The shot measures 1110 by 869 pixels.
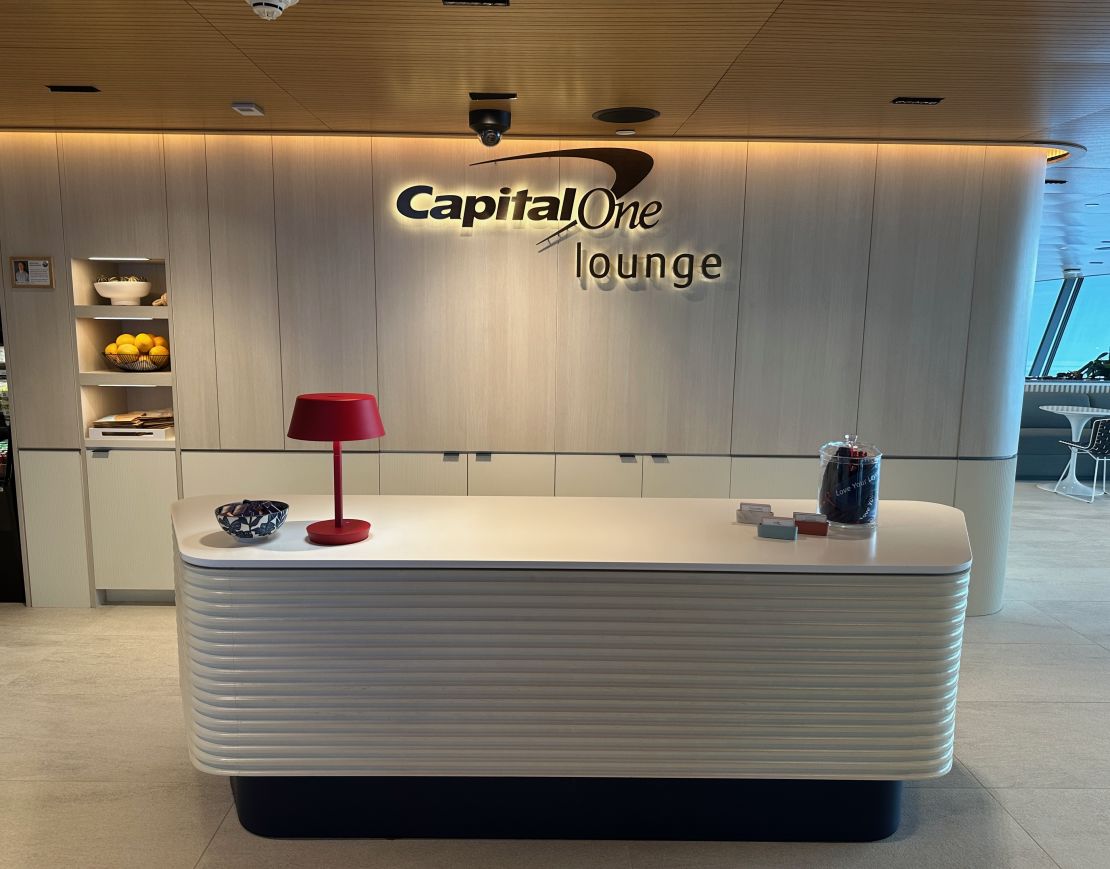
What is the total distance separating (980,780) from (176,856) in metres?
3.04

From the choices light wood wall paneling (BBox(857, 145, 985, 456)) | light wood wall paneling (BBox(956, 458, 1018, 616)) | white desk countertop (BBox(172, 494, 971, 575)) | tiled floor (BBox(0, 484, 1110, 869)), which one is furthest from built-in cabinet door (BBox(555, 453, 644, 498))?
tiled floor (BBox(0, 484, 1110, 869))

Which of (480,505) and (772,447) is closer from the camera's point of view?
(480,505)

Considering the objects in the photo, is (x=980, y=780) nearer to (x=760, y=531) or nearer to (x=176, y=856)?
(x=760, y=531)

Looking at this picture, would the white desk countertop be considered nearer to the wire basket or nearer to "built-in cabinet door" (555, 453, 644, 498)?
"built-in cabinet door" (555, 453, 644, 498)

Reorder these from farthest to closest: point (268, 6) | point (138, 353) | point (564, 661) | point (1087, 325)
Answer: point (1087, 325) → point (138, 353) → point (564, 661) → point (268, 6)

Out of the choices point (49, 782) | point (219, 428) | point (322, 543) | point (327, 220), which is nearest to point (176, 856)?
point (49, 782)

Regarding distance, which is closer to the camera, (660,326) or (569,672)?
(569,672)

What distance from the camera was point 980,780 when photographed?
3.44 metres

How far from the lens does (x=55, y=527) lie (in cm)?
523

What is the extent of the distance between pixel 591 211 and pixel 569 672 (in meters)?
3.02

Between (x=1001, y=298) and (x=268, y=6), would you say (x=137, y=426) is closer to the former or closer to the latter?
(x=268, y=6)

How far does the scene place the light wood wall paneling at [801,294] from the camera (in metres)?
4.95

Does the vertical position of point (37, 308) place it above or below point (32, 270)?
below

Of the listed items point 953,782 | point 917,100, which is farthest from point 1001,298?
point 953,782
